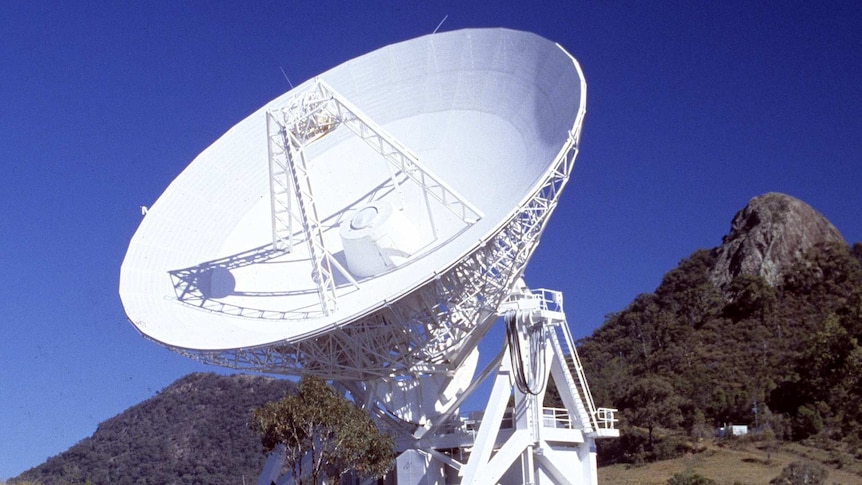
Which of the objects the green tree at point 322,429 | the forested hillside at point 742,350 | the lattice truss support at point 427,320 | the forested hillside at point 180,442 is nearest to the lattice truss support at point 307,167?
the lattice truss support at point 427,320

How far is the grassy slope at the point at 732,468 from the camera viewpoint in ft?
137

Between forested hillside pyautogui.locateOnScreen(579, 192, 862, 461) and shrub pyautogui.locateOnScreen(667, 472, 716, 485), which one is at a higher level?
forested hillside pyautogui.locateOnScreen(579, 192, 862, 461)

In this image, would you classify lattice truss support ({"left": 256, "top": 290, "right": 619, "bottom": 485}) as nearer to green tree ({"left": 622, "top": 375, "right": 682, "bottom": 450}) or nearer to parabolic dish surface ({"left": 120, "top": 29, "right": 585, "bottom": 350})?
parabolic dish surface ({"left": 120, "top": 29, "right": 585, "bottom": 350})

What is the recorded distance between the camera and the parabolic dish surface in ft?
82.4

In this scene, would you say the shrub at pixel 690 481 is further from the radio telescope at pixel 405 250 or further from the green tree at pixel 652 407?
the green tree at pixel 652 407

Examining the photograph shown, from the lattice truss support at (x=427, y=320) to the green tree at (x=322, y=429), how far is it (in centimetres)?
94

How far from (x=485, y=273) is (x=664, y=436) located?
33.2 meters

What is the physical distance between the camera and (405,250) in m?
27.4

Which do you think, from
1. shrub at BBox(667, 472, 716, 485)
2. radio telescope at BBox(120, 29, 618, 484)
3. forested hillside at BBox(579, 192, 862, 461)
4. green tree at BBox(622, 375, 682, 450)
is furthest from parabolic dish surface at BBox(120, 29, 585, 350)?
green tree at BBox(622, 375, 682, 450)

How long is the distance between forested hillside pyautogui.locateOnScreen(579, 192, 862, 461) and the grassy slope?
2136 mm

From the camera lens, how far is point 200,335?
24.8m

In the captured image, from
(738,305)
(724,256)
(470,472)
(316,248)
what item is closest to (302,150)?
(316,248)

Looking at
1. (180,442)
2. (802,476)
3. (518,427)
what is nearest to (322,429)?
(518,427)

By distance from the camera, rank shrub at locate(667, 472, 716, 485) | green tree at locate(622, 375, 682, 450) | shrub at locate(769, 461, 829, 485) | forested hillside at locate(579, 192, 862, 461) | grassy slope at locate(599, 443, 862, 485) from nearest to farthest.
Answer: shrub at locate(667, 472, 716, 485), shrub at locate(769, 461, 829, 485), grassy slope at locate(599, 443, 862, 485), forested hillside at locate(579, 192, 862, 461), green tree at locate(622, 375, 682, 450)
